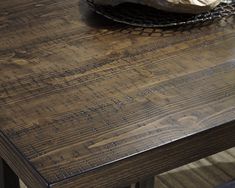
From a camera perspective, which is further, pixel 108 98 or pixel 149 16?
pixel 149 16

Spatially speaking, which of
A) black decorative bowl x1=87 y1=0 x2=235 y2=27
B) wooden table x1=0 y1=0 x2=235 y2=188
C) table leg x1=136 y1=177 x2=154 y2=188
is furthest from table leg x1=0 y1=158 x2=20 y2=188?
black decorative bowl x1=87 y1=0 x2=235 y2=27

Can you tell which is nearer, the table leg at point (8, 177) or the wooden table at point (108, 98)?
the wooden table at point (108, 98)

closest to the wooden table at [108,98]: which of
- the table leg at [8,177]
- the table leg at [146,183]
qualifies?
the table leg at [8,177]

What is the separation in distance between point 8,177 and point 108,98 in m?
0.36

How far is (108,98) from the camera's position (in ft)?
3.06

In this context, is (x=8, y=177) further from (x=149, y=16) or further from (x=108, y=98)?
(x=149, y=16)

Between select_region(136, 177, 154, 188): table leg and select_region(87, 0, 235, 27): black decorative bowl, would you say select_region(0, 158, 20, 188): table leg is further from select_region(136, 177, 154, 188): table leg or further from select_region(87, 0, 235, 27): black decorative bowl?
select_region(87, 0, 235, 27): black decorative bowl

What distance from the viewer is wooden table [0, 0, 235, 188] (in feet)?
2.61

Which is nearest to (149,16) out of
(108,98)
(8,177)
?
(108,98)

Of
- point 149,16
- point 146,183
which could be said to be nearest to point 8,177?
point 146,183

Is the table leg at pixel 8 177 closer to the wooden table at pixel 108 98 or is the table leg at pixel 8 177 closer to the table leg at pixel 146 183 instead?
the wooden table at pixel 108 98

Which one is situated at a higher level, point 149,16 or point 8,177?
point 149,16

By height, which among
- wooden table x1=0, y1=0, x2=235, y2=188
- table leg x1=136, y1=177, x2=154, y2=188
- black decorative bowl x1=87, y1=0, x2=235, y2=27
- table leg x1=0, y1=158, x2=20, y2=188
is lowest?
table leg x1=136, y1=177, x2=154, y2=188

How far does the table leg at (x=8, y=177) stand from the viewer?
1143mm
